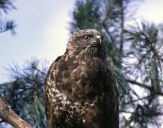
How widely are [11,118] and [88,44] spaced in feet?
2.15

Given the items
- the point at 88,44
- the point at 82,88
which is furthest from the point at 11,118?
the point at 88,44

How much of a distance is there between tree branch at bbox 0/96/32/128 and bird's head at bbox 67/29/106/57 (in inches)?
21.8

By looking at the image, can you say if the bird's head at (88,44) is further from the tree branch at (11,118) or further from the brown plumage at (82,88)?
the tree branch at (11,118)

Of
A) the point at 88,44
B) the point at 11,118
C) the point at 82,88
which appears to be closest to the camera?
the point at 11,118

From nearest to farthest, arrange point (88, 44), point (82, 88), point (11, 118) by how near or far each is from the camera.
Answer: point (11, 118) → point (82, 88) → point (88, 44)

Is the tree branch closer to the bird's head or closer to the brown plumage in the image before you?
the brown plumage

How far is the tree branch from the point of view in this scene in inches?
189

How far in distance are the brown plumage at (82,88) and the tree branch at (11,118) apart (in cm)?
29

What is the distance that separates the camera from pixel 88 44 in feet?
16.8

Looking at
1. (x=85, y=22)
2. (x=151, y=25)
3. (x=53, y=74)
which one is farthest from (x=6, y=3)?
(x=53, y=74)

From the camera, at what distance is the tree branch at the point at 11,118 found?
15.7 ft

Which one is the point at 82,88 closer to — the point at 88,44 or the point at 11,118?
the point at 88,44

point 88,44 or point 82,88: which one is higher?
point 88,44

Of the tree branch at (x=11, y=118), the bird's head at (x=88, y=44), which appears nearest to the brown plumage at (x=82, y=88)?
the bird's head at (x=88, y=44)
